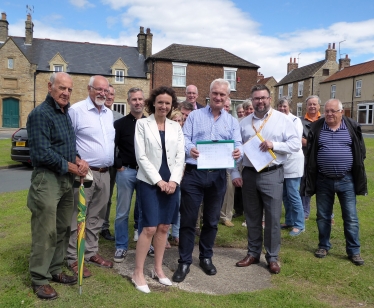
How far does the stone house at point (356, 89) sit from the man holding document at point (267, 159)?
1367 inches

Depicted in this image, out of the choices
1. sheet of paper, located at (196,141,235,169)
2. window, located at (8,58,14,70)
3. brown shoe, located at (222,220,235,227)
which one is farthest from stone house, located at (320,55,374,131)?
sheet of paper, located at (196,141,235,169)

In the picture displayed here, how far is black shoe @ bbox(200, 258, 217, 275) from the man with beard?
1.17 metres

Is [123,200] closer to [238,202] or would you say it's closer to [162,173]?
[162,173]

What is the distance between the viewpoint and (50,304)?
345 centimetres

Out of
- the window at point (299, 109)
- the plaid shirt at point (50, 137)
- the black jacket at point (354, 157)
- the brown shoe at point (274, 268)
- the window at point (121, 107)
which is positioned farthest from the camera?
the window at point (299, 109)

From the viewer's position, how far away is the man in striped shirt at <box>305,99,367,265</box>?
4750 millimetres

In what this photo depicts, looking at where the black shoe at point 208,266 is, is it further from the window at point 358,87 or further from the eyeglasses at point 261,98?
the window at point 358,87

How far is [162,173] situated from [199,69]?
2944 centimetres

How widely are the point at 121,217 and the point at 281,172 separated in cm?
218

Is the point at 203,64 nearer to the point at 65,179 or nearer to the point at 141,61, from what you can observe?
the point at 141,61

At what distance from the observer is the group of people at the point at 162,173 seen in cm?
363

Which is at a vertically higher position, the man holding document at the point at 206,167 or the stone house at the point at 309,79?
the stone house at the point at 309,79

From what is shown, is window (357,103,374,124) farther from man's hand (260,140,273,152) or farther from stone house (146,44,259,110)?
man's hand (260,140,273,152)

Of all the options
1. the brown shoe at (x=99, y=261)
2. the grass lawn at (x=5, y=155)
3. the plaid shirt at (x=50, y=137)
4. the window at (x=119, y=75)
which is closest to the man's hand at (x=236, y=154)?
the plaid shirt at (x=50, y=137)
